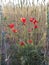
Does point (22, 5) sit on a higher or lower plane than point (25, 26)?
higher

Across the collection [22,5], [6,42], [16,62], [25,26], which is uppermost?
[22,5]

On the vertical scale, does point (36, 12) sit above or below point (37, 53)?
above

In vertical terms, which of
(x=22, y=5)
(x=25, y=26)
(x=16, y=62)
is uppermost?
(x=22, y=5)

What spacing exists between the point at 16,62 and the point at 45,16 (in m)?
0.85

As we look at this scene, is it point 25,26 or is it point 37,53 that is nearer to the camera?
point 37,53

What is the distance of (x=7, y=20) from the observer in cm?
363

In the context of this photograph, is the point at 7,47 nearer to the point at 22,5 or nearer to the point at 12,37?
the point at 12,37

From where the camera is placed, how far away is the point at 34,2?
372 cm

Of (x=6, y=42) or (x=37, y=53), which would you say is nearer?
(x=37, y=53)

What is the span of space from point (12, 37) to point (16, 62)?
385 mm

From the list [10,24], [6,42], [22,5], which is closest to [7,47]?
[6,42]

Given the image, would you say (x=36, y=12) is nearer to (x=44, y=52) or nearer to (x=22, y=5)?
(x=22, y=5)

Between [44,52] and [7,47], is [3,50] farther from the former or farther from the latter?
[44,52]

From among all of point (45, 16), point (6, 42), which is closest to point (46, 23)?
point (45, 16)
